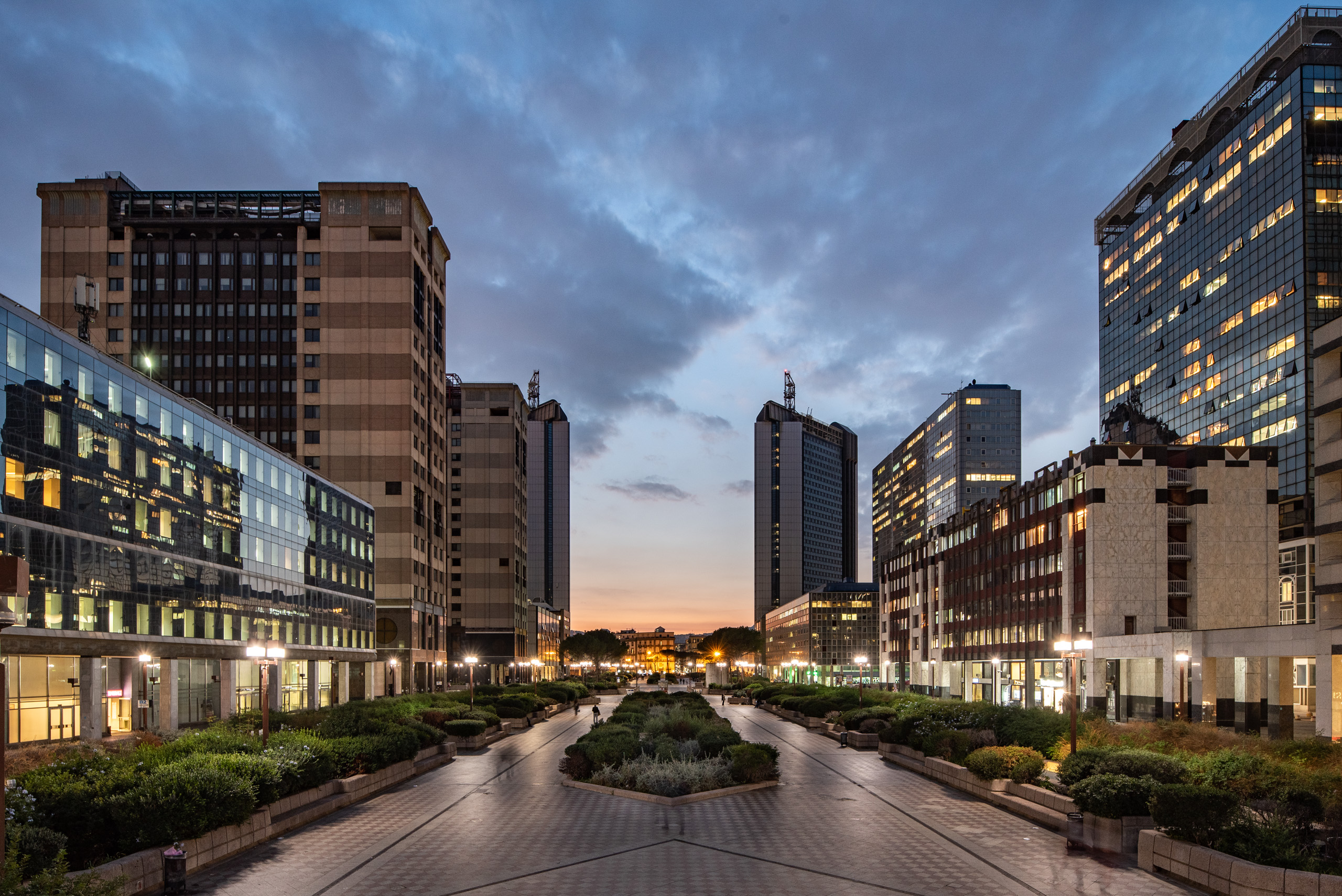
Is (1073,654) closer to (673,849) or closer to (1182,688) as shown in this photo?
(673,849)

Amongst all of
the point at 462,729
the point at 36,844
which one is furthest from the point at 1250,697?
the point at 36,844

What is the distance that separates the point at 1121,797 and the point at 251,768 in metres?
18.5

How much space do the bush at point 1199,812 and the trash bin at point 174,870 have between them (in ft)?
55.7

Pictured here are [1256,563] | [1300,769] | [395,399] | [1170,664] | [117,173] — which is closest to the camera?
[1300,769]

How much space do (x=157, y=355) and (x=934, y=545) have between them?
87212 millimetres

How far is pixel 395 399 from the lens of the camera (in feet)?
320

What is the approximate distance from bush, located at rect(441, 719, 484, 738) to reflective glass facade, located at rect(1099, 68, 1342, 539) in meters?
89.1

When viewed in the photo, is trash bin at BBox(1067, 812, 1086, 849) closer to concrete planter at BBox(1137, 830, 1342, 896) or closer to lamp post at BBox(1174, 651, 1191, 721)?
concrete planter at BBox(1137, 830, 1342, 896)

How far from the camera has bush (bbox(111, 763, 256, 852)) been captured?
17266 mm

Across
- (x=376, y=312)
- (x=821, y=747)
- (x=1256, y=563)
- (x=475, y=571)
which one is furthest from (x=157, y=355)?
(x=1256, y=563)

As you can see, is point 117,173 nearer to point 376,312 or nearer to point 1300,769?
point 376,312

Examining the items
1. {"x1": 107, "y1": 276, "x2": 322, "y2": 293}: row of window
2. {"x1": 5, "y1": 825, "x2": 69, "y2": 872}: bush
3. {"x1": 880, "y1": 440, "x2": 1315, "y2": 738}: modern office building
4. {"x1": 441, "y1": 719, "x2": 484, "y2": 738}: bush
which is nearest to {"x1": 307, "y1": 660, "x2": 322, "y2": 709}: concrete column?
{"x1": 441, "y1": 719, "x2": 484, "y2": 738}: bush

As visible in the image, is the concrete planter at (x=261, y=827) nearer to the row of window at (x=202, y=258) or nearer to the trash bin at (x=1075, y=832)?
Answer: the trash bin at (x=1075, y=832)

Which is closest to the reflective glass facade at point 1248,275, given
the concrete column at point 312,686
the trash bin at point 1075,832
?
the concrete column at point 312,686
